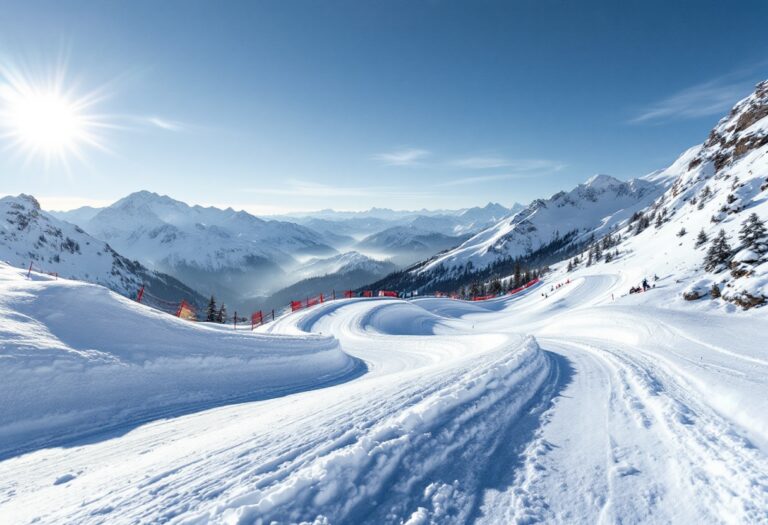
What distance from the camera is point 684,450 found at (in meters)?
4.41

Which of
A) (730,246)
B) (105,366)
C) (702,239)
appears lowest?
(105,366)

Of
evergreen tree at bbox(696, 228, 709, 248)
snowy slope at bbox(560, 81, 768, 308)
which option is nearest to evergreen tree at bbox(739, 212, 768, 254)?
snowy slope at bbox(560, 81, 768, 308)

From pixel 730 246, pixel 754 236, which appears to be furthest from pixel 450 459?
pixel 730 246

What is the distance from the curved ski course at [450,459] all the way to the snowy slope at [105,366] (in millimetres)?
930

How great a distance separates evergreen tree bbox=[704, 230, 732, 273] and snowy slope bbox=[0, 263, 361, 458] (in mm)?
32574

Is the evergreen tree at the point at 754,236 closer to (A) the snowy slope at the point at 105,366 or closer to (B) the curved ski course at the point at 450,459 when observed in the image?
(B) the curved ski course at the point at 450,459

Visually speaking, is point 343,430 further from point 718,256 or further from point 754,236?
point 718,256

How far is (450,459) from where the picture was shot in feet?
13.4

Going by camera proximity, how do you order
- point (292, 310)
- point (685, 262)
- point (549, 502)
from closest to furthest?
point (549, 502)
point (292, 310)
point (685, 262)

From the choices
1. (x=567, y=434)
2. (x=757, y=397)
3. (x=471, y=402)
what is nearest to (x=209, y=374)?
(x=471, y=402)

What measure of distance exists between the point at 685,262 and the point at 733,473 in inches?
1660

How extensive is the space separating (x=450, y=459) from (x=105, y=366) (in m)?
6.87

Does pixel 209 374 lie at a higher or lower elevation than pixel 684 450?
higher

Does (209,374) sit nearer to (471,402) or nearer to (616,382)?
(471,402)
